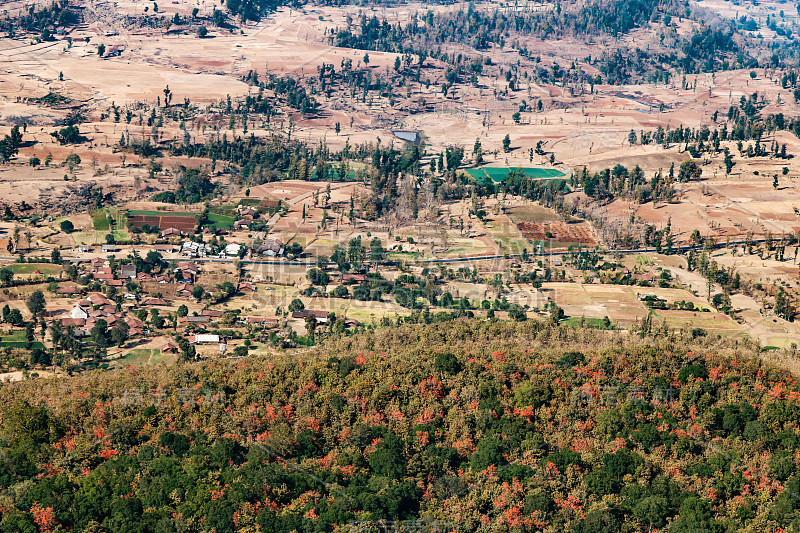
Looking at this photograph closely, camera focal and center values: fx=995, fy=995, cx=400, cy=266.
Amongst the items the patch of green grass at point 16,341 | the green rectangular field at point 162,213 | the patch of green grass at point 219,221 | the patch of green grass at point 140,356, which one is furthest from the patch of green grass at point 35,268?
the patch of green grass at point 140,356

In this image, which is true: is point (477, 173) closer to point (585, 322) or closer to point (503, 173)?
point (503, 173)

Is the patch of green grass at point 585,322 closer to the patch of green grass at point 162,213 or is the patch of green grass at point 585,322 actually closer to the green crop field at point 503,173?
the patch of green grass at point 162,213

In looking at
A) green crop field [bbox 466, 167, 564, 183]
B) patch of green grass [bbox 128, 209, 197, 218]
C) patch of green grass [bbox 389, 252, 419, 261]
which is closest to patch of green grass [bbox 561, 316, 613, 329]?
patch of green grass [bbox 389, 252, 419, 261]

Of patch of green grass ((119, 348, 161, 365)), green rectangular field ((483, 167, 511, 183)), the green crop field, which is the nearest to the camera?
patch of green grass ((119, 348, 161, 365))

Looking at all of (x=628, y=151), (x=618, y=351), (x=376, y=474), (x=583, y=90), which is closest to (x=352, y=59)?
(x=583, y=90)

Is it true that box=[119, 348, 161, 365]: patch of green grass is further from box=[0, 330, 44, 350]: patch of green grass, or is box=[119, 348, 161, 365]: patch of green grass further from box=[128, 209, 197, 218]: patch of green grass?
box=[128, 209, 197, 218]: patch of green grass
